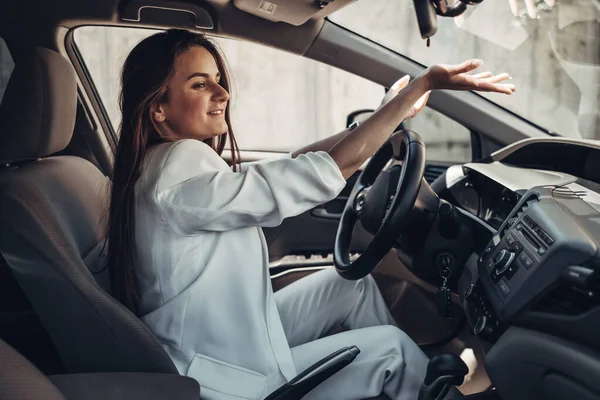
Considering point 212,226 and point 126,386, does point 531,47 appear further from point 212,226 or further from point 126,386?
point 126,386

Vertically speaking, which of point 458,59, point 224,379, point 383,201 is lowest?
point 224,379

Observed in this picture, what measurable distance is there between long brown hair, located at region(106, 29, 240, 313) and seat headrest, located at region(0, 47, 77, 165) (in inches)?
5.2

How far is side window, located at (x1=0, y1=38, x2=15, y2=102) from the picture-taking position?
4.72 ft

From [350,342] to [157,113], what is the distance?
0.63 metres

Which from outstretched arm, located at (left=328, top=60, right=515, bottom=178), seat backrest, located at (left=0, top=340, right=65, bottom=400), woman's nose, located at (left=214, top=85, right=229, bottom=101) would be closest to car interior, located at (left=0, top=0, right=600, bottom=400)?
seat backrest, located at (left=0, top=340, right=65, bottom=400)

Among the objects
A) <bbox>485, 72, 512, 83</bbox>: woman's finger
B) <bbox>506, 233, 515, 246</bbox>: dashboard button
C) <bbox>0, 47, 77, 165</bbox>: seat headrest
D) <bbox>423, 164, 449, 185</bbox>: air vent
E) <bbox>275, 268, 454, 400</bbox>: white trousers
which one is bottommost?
<bbox>275, 268, 454, 400</bbox>: white trousers

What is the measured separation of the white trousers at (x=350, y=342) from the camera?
4.27ft

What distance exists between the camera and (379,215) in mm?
1655

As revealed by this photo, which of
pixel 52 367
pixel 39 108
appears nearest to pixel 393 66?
pixel 39 108

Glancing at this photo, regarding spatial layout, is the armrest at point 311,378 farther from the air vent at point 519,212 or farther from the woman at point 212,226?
the air vent at point 519,212

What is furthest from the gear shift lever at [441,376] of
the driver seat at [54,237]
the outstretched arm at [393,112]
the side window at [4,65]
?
the side window at [4,65]

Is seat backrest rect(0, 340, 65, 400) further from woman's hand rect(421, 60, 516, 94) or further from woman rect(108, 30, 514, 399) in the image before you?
woman's hand rect(421, 60, 516, 94)

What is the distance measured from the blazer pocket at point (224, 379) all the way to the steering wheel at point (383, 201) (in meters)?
0.38

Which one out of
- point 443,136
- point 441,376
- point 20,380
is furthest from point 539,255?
point 443,136
